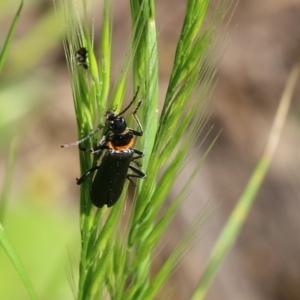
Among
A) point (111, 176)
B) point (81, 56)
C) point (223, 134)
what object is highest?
point (81, 56)

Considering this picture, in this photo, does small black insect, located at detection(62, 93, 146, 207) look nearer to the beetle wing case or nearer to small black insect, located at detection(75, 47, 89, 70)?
the beetle wing case

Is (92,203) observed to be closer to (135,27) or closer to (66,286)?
(135,27)

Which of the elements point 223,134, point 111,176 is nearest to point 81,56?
point 111,176

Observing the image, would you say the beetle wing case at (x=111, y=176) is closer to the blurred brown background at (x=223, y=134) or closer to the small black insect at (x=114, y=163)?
the small black insect at (x=114, y=163)

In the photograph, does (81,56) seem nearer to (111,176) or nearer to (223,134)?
(111,176)

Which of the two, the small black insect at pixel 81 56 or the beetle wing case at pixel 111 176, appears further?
the beetle wing case at pixel 111 176

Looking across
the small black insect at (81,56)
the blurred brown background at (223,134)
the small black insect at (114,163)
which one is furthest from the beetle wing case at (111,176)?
the blurred brown background at (223,134)

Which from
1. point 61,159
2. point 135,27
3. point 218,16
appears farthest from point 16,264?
point 61,159

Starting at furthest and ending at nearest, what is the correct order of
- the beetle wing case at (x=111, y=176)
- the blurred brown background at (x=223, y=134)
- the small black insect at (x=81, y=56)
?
the blurred brown background at (x=223, y=134) < the beetle wing case at (x=111, y=176) < the small black insect at (x=81, y=56)
